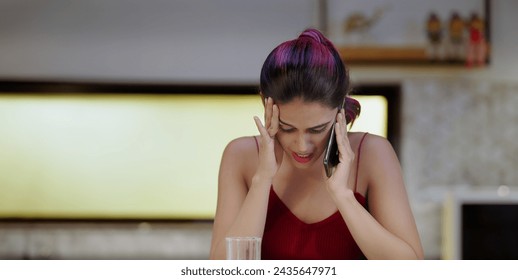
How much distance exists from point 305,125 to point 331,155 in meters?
0.06

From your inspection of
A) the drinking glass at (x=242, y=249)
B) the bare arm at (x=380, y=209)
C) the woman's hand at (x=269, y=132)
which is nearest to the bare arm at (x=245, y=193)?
the woman's hand at (x=269, y=132)

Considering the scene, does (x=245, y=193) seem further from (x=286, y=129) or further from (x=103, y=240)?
(x=103, y=240)

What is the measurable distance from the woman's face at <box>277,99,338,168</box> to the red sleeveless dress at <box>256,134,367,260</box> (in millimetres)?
113

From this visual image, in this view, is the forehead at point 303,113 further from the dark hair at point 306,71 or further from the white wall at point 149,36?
the white wall at point 149,36

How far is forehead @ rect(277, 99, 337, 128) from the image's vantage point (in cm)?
127

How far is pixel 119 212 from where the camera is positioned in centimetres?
349

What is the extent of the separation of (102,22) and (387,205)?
238cm

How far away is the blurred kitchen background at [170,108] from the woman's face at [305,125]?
216 centimetres

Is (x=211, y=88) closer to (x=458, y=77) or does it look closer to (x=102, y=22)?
(x=102, y=22)

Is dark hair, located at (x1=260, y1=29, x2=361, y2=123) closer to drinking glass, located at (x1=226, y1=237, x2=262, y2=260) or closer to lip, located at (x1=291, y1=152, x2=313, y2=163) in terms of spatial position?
lip, located at (x1=291, y1=152, x2=313, y2=163)

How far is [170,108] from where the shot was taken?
3463 millimetres

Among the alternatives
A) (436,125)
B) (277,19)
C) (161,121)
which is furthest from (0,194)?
(436,125)

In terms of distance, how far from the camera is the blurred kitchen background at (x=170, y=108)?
346cm
